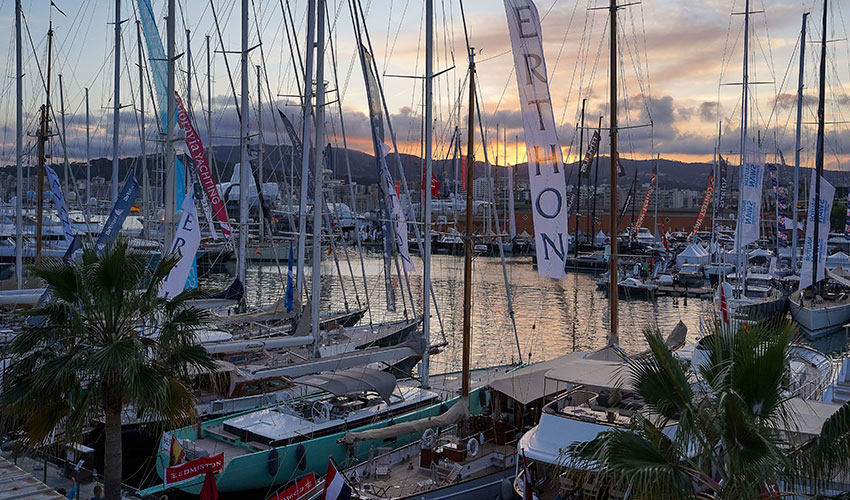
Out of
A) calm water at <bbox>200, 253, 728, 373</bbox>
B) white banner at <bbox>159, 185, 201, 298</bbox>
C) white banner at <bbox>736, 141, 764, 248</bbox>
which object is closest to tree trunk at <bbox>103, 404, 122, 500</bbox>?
white banner at <bbox>159, 185, 201, 298</bbox>

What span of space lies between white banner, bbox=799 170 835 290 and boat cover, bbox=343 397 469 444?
74.6 ft

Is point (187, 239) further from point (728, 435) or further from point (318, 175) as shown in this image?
point (728, 435)

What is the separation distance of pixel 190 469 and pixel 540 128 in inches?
402

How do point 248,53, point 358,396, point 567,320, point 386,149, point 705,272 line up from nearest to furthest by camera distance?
point 358,396
point 386,149
point 248,53
point 567,320
point 705,272

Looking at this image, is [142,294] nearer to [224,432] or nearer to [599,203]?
[224,432]

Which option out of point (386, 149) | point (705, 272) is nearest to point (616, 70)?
point (386, 149)

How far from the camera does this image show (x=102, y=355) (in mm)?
10875

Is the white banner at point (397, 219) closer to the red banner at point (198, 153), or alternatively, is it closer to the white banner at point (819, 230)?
the red banner at point (198, 153)

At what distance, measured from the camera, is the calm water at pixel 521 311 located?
1622 inches

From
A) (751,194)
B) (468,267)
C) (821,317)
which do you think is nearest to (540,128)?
(468,267)

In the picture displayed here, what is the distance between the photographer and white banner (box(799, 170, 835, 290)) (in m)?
34.1

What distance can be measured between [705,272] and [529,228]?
57.7 meters

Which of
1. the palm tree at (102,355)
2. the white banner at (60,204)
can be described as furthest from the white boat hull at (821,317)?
the palm tree at (102,355)

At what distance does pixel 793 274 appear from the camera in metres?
58.6
